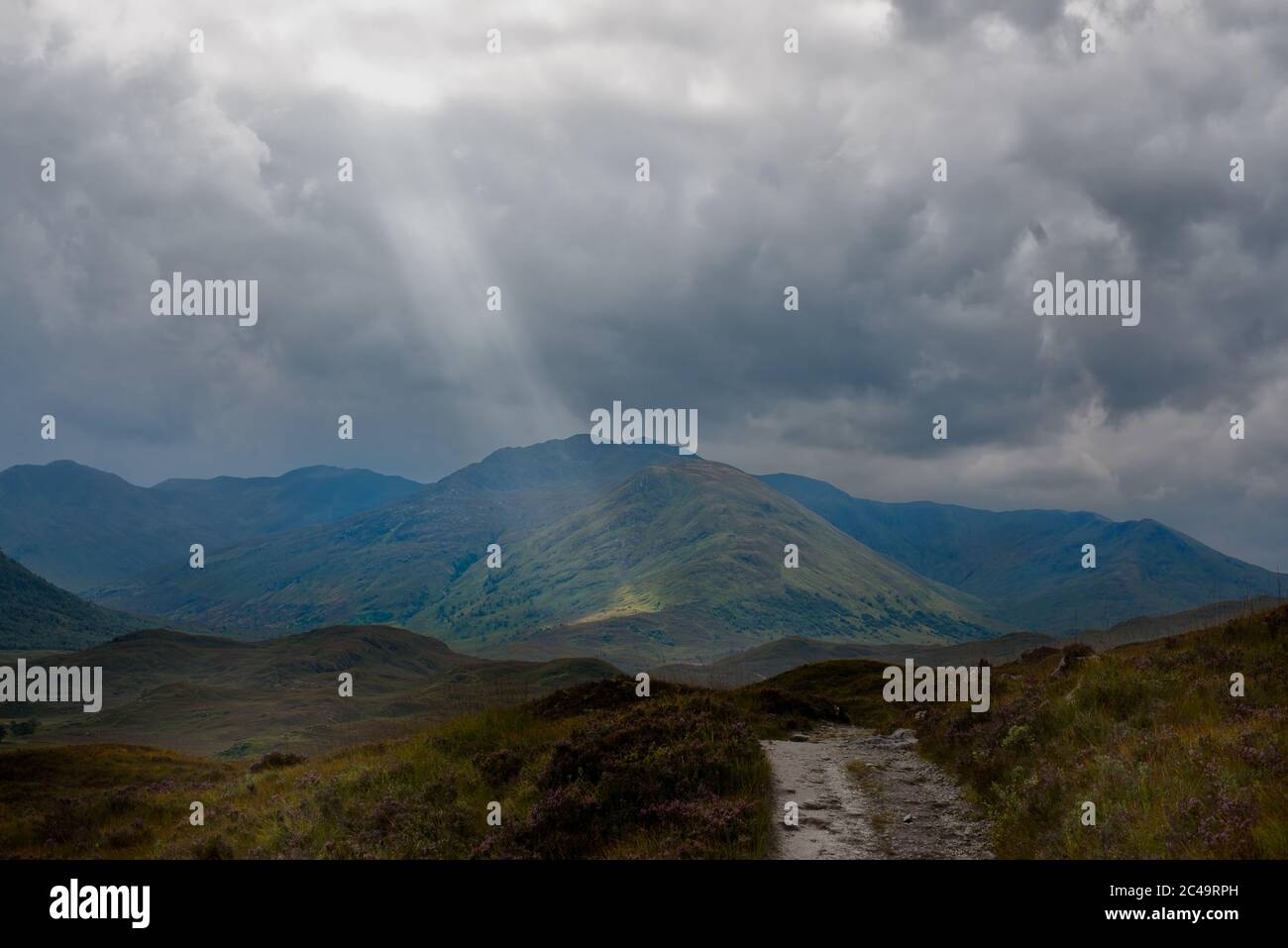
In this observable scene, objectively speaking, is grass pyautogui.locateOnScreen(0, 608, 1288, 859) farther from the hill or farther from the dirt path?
the dirt path

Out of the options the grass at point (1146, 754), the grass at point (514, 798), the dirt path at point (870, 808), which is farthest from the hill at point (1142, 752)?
the grass at point (514, 798)

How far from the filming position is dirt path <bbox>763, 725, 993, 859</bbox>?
1424cm

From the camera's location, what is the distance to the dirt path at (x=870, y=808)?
14242 mm

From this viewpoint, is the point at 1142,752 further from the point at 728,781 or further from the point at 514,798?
the point at 514,798

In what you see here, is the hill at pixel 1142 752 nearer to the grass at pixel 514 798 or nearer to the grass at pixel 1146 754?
the grass at pixel 1146 754

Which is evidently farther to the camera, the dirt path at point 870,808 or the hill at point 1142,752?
the dirt path at point 870,808

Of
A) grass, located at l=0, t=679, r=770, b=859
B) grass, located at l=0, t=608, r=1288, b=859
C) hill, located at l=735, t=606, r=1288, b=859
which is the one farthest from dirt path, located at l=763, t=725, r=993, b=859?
grass, located at l=0, t=679, r=770, b=859

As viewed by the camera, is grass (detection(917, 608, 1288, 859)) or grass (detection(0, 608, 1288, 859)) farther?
grass (detection(0, 608, 1288, 859))

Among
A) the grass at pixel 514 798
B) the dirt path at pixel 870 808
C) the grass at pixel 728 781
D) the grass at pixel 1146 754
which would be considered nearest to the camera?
the grass at pixel 1146 754

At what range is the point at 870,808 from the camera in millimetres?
17422

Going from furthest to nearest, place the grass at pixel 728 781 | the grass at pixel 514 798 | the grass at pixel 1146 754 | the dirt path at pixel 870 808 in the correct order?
1. the grass at pixel 514 798
2. the dirt path at pixel 870 808
3. the grass at pixel 728 781
4. the grass at pixel 1146 754

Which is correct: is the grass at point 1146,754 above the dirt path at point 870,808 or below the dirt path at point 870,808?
above
